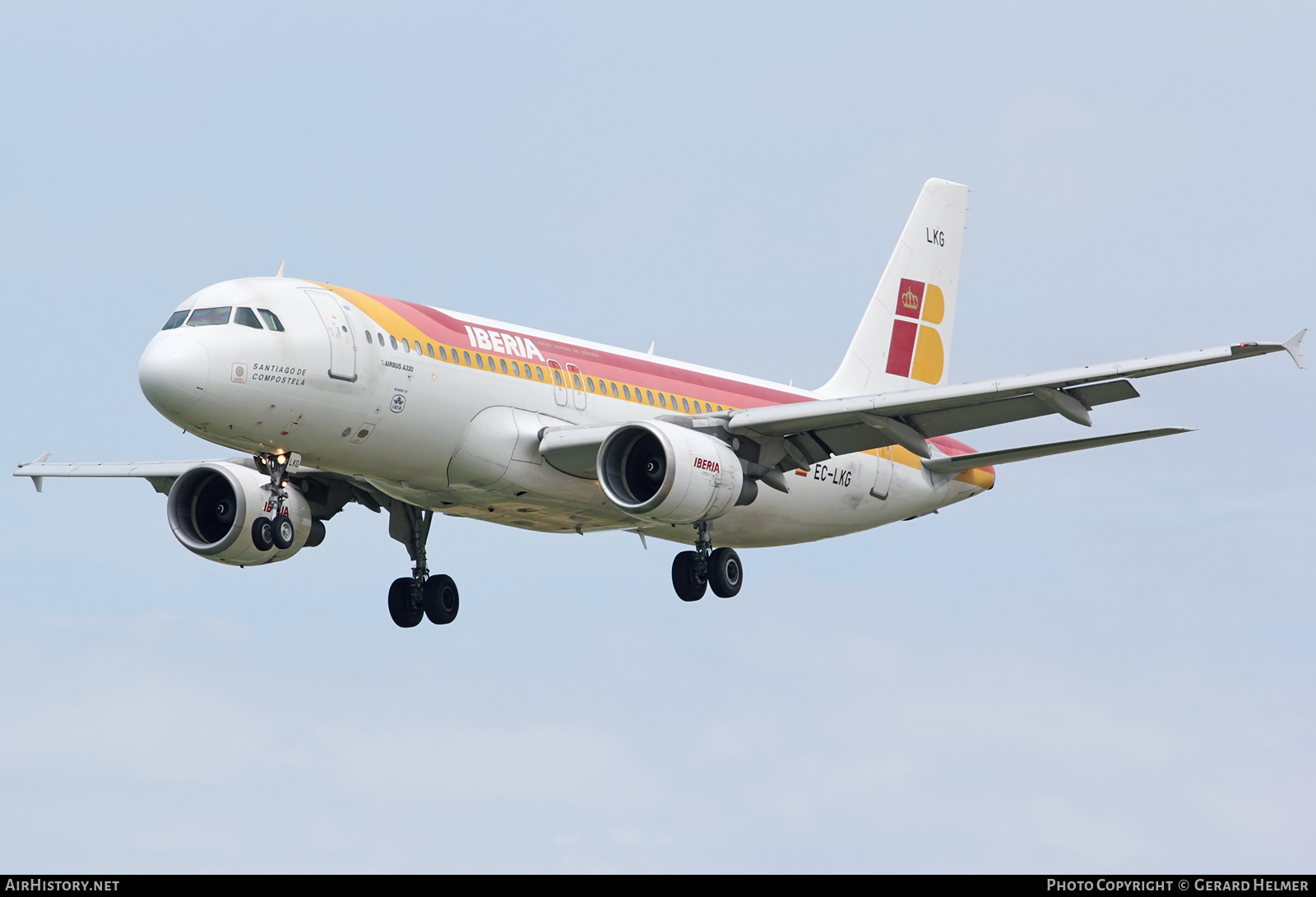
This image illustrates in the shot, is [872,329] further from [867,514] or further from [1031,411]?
[1031,411]

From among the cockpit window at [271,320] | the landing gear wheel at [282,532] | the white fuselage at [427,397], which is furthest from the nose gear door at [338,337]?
the landing gear wheel at [282,532]

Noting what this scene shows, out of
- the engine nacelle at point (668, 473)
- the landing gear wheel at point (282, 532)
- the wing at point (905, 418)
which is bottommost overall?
the landing gear wheel at point (282, 532)

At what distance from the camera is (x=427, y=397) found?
3300 cm

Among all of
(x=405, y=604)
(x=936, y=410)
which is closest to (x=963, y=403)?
(x=936, y=410)

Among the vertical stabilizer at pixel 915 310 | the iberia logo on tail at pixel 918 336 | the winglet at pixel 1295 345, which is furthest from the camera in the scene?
the iberia logo on tail at pixel 918 336

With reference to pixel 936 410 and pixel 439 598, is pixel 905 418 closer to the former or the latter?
pixel 936 410

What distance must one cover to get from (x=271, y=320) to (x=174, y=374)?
2.09 m

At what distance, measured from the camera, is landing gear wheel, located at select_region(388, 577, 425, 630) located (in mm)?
40062

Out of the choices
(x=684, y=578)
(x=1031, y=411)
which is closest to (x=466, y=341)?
(x=684, y=578)

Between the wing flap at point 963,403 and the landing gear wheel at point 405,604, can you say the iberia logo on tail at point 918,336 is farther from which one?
the landing gear wheel at point 405,604

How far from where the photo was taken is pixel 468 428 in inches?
1325

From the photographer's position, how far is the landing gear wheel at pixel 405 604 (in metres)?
40.1

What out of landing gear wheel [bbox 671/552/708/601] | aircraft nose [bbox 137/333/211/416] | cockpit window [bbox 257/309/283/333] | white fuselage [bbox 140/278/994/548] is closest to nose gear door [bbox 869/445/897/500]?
white fuselage [bbox 140/278/994/548]

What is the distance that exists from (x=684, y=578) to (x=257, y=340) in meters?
10.7
